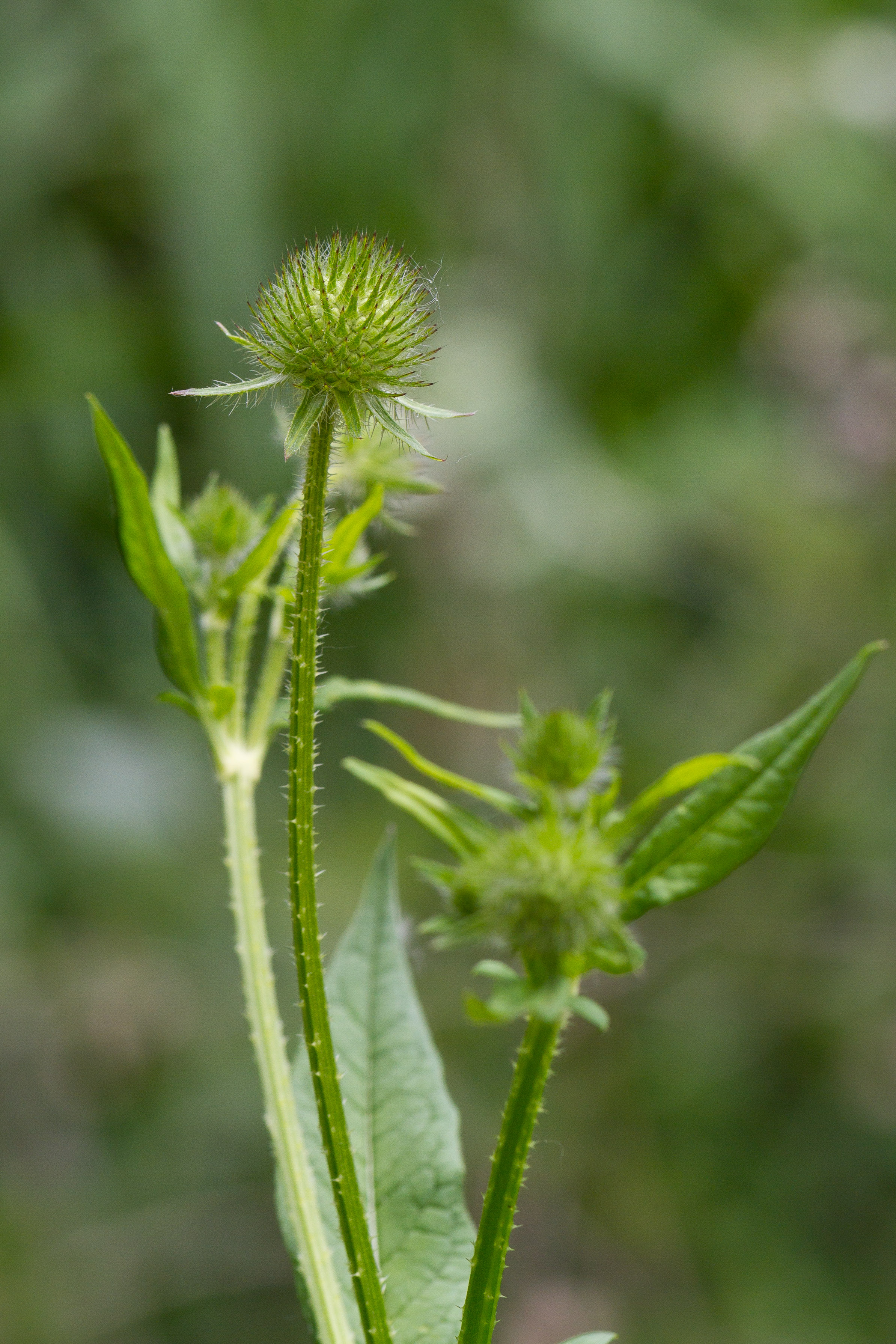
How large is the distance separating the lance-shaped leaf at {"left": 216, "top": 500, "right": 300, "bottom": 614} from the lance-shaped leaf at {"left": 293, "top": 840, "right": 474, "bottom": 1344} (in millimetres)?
413

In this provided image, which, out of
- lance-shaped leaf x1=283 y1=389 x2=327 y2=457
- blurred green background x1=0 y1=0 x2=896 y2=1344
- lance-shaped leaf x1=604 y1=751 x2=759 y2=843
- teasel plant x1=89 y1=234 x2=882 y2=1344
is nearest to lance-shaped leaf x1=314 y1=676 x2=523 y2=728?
teasel plant x1=89 y1=234 x2=882 y2=1344

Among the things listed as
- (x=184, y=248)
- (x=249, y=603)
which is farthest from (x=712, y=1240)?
(x=184, y=248)

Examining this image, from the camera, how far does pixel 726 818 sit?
4.10 ft

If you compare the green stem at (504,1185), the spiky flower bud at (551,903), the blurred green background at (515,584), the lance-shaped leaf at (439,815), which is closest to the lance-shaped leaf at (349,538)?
the lance-shaped leaf at (439,815)

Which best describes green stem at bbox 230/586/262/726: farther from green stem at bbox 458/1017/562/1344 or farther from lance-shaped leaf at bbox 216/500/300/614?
green stem at bbox 458/1017/562/1344

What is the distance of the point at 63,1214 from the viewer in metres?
4.40

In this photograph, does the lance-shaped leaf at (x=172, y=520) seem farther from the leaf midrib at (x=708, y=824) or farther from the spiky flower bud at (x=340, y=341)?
the leaf midrib at (x=708, y=824)

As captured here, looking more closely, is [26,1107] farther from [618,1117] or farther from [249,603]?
[249,603]

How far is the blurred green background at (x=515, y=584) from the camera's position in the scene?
15.0 ft

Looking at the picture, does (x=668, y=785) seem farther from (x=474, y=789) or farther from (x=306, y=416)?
(x=306, y=416)

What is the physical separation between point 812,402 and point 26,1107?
13.5 feet

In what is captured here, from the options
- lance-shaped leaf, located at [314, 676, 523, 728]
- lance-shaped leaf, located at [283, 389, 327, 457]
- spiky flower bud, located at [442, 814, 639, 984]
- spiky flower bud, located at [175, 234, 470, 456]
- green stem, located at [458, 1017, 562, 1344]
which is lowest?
green stem, located at [458, 1017, 562, 1344]

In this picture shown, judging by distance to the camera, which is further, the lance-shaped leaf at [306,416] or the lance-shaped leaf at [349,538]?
the lance-shaped leaf at [349,538]

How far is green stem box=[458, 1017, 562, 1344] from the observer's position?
113cm
